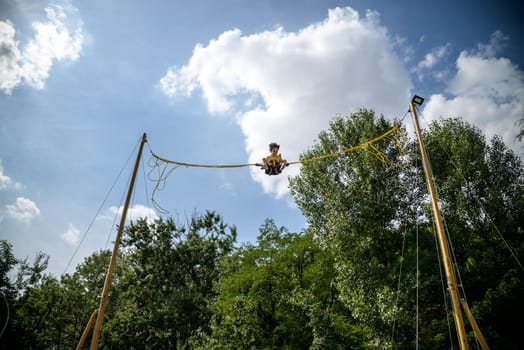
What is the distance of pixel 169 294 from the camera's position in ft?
76.9

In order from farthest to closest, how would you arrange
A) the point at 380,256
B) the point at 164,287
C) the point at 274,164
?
the point at 164,287 → the point at 380,256 → the point at 274,164

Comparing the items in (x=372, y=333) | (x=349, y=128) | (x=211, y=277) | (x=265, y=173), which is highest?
(x=349, y=128)

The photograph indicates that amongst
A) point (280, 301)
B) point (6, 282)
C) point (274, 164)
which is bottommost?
point (280, 301)

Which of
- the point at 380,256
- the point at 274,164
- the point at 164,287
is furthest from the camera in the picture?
the point at 164,287

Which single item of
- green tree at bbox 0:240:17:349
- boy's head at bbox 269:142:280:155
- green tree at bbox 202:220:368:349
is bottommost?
green tree at bbox 202:220:368:349

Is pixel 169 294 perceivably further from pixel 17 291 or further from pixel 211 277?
pixel 17 291

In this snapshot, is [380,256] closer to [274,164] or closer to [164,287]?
[274,164]

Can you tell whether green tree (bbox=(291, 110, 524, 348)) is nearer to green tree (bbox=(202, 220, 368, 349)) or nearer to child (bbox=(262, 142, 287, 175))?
green tree (bbox=(202, 220, 368, 349))

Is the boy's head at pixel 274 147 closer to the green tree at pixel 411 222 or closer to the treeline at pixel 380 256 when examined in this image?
the treeline at pixel 380 256

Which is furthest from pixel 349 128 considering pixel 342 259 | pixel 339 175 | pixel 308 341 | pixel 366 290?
pixel 308 341

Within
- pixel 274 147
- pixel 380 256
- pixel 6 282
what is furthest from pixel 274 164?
pixel 6 282

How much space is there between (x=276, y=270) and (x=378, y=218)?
19.0ft

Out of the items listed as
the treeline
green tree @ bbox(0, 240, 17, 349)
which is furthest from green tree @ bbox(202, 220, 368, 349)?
green tree @ bbox(0, 240, 17, 349)

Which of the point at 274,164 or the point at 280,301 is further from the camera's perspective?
the point at 280,301
